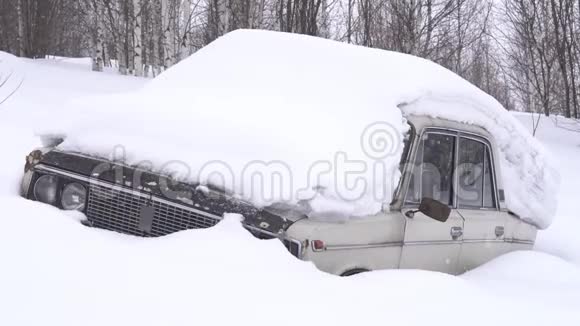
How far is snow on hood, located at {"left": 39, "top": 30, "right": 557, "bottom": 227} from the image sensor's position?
8.76ft

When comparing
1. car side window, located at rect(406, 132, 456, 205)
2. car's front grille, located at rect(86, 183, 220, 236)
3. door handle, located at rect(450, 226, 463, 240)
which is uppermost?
car side window, located at rect(406, 132, 456, 205)

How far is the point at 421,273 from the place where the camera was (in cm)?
269

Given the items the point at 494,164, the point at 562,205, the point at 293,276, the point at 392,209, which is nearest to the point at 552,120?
the point at 562,205

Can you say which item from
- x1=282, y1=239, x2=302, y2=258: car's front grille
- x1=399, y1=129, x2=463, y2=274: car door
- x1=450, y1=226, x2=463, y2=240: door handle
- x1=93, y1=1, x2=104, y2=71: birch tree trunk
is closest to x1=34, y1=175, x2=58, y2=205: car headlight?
x1=282, y1=239, x2=302, y2=258: car's front grille

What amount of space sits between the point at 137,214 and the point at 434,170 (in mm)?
1944

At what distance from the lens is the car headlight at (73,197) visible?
8.98ft

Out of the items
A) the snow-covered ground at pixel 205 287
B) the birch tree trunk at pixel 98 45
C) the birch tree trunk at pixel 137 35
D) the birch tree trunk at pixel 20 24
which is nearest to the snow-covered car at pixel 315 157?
the snow-covered ground at pixel 205 287

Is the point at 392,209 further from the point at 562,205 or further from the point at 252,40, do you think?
the point at 562,205

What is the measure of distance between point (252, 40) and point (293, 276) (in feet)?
7.75

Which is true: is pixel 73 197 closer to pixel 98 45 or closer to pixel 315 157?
pixel 315 157

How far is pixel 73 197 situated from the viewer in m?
2.75

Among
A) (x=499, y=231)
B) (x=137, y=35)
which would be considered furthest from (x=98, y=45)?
(x=499, y=231)

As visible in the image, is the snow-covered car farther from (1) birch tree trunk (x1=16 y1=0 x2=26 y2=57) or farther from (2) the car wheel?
(1) birch tree trunk (x1=16 y1=0 x2=26 y2=57)

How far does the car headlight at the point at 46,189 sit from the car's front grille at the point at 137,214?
0.24 meters
